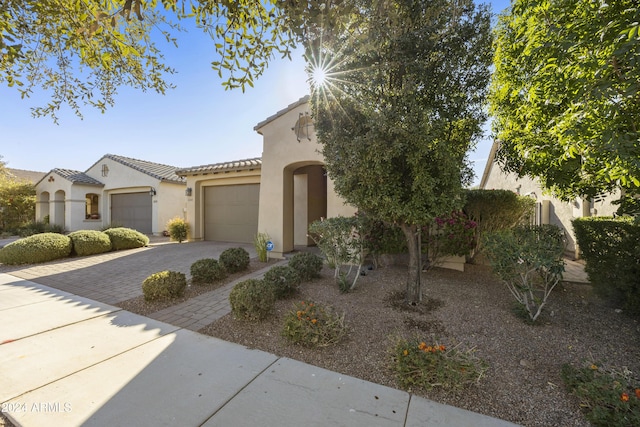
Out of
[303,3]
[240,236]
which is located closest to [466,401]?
[303,3]

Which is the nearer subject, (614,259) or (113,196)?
(614,259)

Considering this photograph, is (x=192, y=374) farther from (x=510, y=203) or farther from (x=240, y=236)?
(x=240, y=236)

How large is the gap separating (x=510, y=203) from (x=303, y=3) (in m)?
6.95

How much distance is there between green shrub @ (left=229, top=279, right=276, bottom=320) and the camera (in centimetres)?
368

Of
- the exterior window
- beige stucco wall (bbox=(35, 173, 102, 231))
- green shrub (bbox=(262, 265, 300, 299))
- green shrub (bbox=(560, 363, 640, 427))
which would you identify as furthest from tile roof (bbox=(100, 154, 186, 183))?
green shrub (bbox=(560, 363, 640, 427))

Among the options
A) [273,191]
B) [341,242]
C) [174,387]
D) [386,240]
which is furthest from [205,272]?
[386,240]

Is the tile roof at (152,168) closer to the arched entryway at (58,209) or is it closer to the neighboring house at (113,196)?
the neighboring house at (113,196)

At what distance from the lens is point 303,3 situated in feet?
7.62

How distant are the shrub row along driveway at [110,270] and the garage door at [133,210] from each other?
644 centimetres

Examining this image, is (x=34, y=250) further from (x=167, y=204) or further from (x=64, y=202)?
(x=64, y=202)

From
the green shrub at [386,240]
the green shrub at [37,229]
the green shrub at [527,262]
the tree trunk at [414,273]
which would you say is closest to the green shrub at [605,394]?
the green shrub at [527,262]

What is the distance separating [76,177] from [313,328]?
829 inches

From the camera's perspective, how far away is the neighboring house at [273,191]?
818cm

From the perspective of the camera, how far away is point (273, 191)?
8.72 m
